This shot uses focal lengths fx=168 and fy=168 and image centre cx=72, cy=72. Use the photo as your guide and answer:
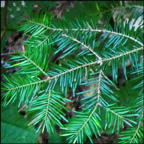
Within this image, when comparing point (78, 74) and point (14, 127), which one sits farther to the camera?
point (14, 127)

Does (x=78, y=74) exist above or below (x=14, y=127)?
above

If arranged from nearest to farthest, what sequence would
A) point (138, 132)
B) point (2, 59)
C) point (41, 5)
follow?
point (138, 132)
point (41, 5)
point (2, 59)

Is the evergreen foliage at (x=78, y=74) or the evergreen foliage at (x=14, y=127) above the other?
the evergreen foliage at (x=78, y=74)

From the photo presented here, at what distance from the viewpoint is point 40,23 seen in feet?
2.20

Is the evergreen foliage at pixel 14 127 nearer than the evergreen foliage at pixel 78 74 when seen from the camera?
No

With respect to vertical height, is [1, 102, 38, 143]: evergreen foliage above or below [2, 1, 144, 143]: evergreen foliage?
below

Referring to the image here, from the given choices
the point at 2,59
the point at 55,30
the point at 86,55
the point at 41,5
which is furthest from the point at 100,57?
the point at 2,59

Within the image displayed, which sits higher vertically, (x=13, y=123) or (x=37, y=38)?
(x=37, y=38)

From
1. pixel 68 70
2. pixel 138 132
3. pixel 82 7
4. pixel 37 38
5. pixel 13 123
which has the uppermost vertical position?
pixel 82 7

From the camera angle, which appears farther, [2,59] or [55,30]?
→ [2,59]

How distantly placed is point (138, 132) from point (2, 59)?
126 centimetres

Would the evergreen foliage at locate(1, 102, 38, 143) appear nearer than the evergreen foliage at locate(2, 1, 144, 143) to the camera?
No

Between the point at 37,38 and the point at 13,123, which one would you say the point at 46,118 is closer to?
the point at 37,38

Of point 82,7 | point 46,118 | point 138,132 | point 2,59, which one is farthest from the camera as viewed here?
point 2,59
